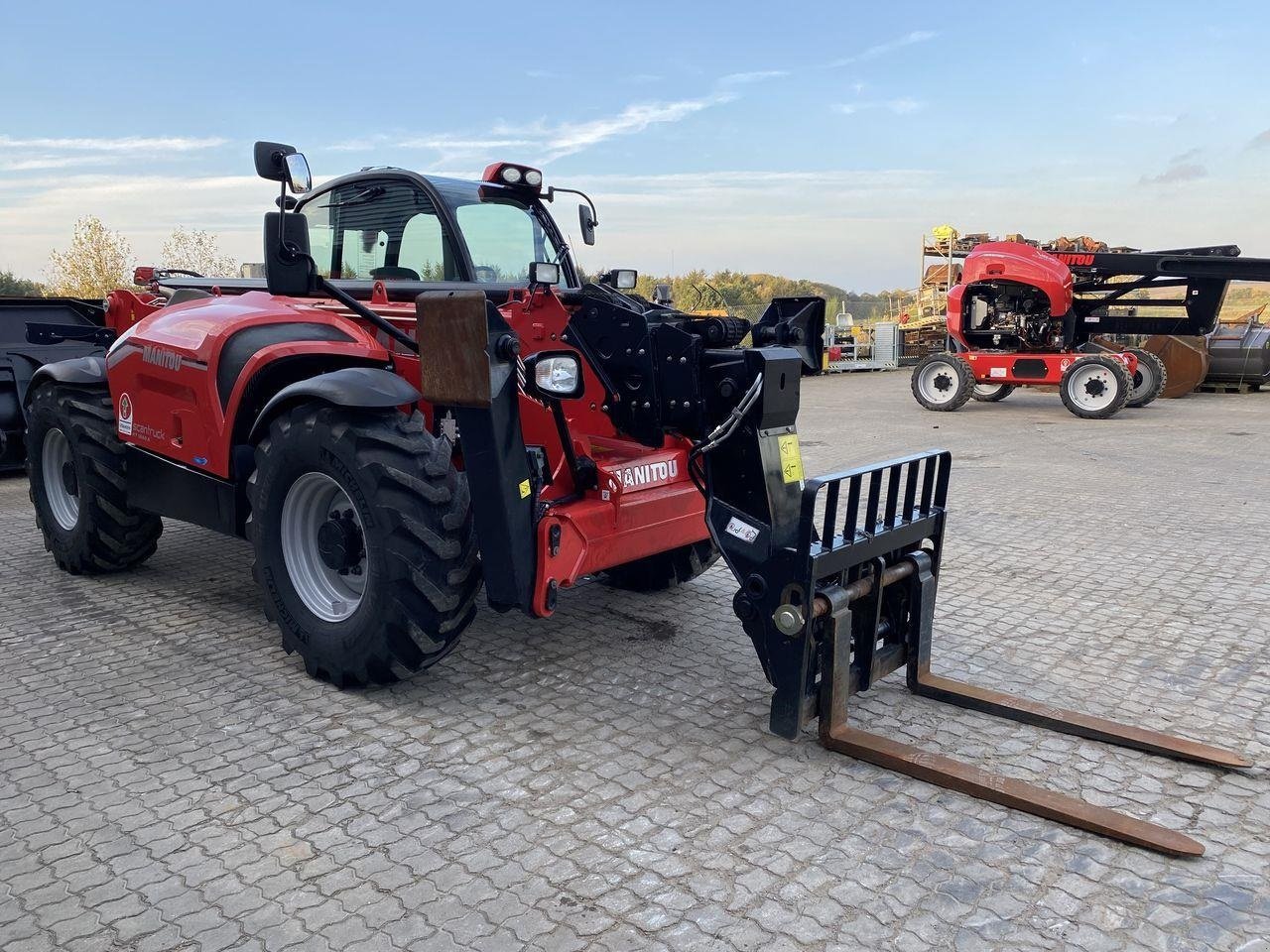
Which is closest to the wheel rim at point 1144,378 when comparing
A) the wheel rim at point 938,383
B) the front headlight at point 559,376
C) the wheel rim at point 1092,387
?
the wheel rim at point 1092,387

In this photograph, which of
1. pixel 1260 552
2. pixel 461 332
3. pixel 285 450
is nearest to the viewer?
pixel 461 332

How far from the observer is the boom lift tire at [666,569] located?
5.22 metres

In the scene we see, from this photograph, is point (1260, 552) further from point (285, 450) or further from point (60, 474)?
point (60, 474)

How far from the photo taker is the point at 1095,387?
590 inches

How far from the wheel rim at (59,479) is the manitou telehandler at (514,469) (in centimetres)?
148

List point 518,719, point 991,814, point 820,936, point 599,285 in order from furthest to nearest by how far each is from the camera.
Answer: point 599,285 < point 518,719 < point 991,814 < point 820,936

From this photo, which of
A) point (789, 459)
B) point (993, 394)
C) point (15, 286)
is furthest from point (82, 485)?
point (15, 286)

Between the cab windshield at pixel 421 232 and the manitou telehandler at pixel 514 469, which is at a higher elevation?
the cab windshield at pixel 421 232

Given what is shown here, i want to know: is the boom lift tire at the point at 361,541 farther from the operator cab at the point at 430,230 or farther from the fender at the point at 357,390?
the operator cab at the point at 430,230

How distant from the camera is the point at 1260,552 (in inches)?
258

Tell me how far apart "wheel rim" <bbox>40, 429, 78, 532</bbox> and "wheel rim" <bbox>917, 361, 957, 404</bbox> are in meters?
13.4

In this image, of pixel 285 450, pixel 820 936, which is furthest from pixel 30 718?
pixel 820 936

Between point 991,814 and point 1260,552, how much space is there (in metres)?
4.67

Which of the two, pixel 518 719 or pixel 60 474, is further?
pixel 60 474
